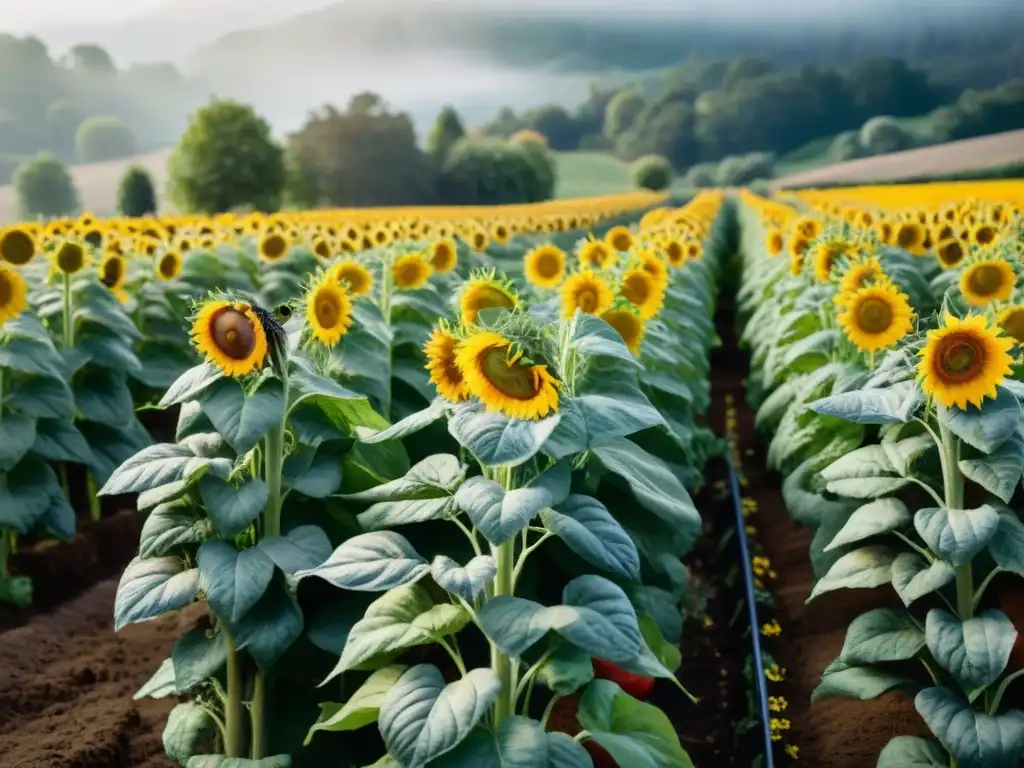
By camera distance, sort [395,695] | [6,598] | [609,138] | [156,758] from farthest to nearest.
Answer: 1. [609,138]
2. [6,598]
3. [156,758]
4. [395,695]

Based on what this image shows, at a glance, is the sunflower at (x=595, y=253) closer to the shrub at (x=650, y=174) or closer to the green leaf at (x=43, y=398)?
the green leaf at (x=43, y=398)

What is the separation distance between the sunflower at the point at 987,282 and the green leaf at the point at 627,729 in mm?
2892

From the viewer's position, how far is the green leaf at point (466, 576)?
1778mm

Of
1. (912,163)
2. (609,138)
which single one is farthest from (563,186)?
(912,163)

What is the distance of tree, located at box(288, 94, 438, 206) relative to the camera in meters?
35.7

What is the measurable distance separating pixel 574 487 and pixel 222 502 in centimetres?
81

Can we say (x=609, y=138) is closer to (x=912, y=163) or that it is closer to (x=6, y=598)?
(x=912, y=163)

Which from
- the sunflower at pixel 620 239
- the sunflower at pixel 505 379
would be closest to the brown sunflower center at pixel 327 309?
the sunflower at pixel 505 379

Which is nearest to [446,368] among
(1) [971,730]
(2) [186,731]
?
(2) [186,731]

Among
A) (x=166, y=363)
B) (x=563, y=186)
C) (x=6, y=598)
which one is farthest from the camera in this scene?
(x=563, y=186)

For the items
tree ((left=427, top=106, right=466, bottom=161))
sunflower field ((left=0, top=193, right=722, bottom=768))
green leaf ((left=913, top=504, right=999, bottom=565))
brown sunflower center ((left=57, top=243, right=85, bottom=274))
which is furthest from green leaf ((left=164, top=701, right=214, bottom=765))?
tree ((left=427, top=106, right=466, bottom=161))

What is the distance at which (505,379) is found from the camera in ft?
6.56

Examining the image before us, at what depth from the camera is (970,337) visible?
243cm

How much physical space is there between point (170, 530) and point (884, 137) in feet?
180
